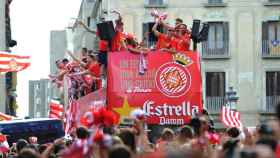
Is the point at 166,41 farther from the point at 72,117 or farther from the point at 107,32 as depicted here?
the point at 72,117

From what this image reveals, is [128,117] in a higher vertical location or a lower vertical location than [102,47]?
lower

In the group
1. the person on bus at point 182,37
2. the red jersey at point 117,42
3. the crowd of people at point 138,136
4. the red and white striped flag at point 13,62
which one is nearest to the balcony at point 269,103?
the red and white striped flag at point 13,62

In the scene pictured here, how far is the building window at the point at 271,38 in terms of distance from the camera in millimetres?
52688

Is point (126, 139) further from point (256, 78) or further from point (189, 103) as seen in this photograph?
point (256, 78)

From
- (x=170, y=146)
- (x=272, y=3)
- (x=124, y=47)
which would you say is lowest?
(x=170, y=146)

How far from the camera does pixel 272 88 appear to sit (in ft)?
173

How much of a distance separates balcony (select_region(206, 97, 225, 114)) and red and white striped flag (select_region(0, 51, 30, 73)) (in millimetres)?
17939

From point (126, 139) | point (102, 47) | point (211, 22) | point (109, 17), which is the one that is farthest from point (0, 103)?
point (126, 139)

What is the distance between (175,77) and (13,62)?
14.6 metres

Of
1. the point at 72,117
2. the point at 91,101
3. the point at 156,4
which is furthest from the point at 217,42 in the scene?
the point at 91,101

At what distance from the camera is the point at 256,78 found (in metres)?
52.7

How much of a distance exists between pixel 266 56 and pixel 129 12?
22.6ft

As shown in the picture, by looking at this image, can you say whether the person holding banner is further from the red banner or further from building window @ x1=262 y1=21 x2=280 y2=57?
building window @ x1=262 y1=21 x2=280 y2=57

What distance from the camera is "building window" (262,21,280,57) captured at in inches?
2074
